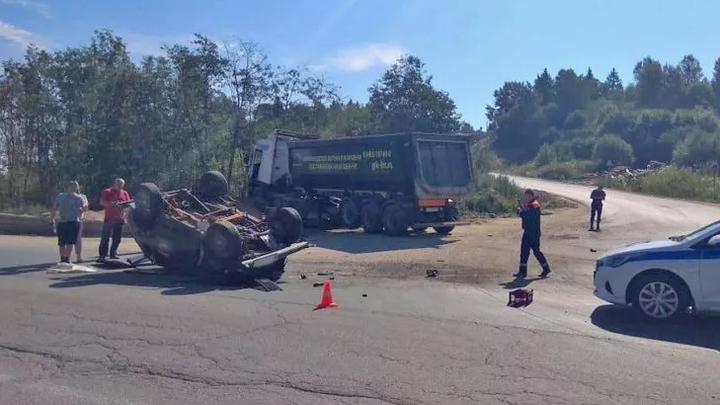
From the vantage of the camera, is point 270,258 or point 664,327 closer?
point 664,327

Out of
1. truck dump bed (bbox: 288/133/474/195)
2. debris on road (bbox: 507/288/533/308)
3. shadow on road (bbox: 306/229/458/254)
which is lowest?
debris on road (bbox: 507/288/533/308)

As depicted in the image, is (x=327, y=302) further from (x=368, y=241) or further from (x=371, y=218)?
(x=371, y=218)

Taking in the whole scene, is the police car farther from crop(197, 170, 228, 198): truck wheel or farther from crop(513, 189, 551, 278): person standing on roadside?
crop(197, 170, 228, 198): truck wheel

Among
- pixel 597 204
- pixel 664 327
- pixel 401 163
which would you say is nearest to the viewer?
pixel 664 327

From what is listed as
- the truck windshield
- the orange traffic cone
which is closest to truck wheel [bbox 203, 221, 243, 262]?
the orange traffic cone

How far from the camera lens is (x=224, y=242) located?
492 inches

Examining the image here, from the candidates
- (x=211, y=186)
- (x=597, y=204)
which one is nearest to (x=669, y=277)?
(x=211, y=186)

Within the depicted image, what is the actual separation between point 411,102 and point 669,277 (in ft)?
113

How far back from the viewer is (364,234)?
2331 centimetres

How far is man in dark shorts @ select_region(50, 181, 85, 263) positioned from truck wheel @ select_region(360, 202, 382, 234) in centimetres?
990

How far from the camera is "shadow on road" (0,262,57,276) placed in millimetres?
13769

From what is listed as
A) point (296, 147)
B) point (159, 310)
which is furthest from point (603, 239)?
point (159, 310)

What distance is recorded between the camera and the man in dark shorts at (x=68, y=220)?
14273 millimetres

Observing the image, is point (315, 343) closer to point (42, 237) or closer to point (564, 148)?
point (42, 237)
